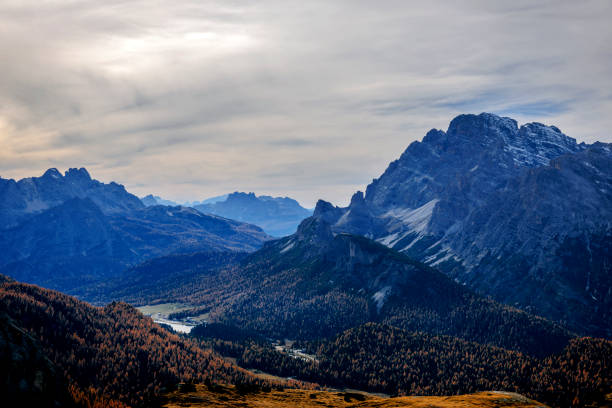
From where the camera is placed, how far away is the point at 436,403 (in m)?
122

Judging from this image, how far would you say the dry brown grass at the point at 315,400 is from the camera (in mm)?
118812

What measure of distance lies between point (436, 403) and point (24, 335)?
123 meters

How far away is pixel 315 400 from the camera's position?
14850cm

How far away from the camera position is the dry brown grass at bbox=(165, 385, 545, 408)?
390 ft

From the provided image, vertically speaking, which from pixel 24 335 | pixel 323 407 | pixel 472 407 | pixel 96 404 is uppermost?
pixel 24 335

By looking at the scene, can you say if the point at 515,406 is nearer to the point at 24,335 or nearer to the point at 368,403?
the point at 368,403

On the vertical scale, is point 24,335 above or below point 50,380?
above

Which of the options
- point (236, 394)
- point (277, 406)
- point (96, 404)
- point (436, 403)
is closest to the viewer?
point (436, 403)

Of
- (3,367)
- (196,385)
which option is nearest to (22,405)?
(3,367)

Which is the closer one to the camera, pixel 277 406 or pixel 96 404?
pixel 277 406

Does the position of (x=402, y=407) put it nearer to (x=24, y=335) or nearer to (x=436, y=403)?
(x=436, y=403)

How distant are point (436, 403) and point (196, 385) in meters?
75.9

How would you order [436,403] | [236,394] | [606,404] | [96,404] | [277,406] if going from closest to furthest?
1. [606,404]
2. [436,403]
3. [277,406]
4. [236,394]
5. [96,404]

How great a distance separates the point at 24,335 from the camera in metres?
141
